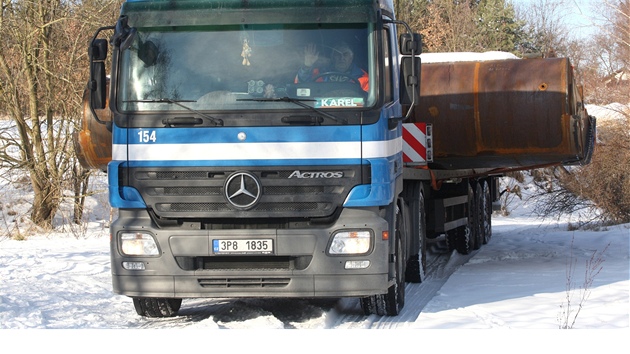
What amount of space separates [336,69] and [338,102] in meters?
0.30

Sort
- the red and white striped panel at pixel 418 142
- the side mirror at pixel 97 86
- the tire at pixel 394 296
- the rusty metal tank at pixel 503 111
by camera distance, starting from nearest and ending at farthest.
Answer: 1. the side mirror at pixel 97 86
2. the tire at pixel 394 296
3. the red and white striped panel at pixel 418 142
4. the rusty metal tank at pixel 503 111

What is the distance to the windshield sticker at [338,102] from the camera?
750cm

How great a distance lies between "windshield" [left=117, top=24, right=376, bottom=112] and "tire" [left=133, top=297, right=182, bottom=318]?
194 cm

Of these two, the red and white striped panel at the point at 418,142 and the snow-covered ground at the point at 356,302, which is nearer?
the snow-covered ground at the point at 356,302

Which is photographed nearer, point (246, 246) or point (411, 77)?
point (246, 246)

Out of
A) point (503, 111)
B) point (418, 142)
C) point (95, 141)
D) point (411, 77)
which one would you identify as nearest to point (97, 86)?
point (411, 77)

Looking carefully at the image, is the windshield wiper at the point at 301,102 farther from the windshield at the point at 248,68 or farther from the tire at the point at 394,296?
the tire at the point at 394,296

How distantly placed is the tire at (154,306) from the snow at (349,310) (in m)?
0.12

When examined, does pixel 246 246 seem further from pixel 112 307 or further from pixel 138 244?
pixel 112 307

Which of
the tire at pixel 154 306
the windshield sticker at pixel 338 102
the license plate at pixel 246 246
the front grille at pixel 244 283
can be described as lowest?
the tire at pixel 154 306

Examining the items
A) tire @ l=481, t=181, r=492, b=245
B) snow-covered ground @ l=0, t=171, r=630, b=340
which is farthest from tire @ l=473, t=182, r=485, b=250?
snow-covered ground @ l=0, t=171, r=630, b=340

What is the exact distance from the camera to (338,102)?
7.51 metres


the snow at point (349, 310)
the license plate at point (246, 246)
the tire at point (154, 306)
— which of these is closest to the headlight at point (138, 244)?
the license plate at point (246, 246)

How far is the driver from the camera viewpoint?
7582mm
